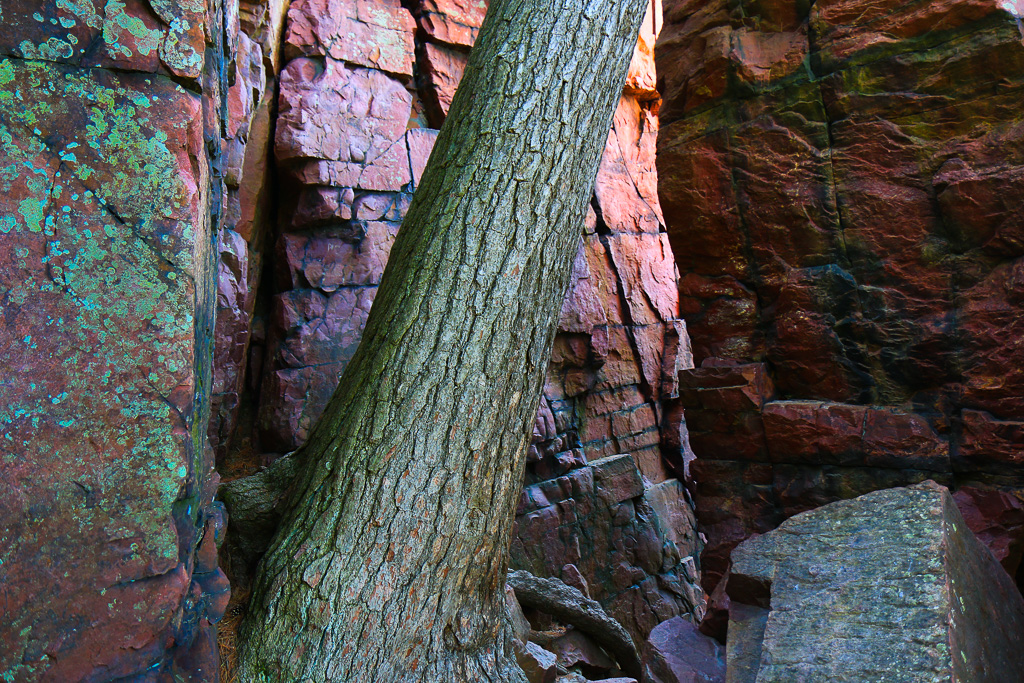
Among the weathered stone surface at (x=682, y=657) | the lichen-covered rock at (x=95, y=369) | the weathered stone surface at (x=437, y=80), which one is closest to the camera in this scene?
the lichen-covered rock at (x=95, y=369)

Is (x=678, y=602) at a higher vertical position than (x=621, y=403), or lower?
lower

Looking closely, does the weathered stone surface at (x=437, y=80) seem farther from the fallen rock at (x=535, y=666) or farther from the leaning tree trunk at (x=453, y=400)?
the fallen rock at (x=535, y=666)

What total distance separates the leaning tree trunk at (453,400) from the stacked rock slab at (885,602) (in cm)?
98

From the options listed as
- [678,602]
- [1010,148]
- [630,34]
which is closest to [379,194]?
[630,34]

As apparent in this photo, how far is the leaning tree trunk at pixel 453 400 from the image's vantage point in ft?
6.46

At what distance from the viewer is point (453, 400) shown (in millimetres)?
2096

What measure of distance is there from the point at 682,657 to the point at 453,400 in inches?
90.7

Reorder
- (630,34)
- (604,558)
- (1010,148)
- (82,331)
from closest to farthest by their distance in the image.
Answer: (82,331), (630,34), (1010,148), (604,558)

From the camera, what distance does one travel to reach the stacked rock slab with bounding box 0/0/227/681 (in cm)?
145

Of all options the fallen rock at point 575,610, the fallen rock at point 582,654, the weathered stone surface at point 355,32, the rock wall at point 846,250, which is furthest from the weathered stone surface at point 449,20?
the fallen rock at point 582,654

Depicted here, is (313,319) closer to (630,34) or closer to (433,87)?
(433,87)

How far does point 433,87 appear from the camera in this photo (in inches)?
250

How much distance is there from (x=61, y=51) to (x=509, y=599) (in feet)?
7.42

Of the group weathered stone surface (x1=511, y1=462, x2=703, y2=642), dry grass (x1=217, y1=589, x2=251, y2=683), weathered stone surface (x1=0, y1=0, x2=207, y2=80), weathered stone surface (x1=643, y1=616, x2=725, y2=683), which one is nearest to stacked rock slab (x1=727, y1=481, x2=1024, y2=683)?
weathered stone surface (x1=643, y1=616, x2=725, y2=683)
